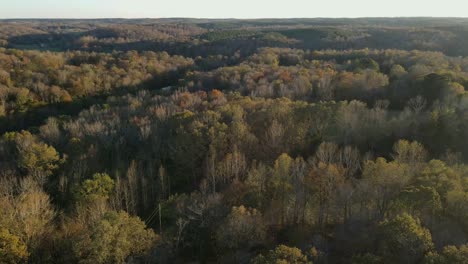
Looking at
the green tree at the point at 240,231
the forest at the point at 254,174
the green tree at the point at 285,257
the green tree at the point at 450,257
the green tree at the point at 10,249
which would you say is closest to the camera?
the green tree at the point at 450,257

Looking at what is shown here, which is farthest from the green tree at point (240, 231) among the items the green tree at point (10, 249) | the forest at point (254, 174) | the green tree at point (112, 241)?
the green tree at point (10, 249)

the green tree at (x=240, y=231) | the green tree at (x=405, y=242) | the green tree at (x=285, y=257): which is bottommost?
the green tree at (x=240, y=231)

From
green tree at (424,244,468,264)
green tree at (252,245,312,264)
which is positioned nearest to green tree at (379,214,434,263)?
green tree at (424,244,468,264)

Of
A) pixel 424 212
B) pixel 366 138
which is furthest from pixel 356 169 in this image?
pixel 424 212

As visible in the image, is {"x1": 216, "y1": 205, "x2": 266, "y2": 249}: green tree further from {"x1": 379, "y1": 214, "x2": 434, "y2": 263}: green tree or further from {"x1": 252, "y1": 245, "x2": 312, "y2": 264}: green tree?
{"x1": 379, "y1": 214, "x2": 434, "y2": 263}: green tree

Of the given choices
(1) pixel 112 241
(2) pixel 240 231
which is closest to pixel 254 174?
(2) pixel 240 231

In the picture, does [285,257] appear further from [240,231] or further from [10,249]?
[10,249]

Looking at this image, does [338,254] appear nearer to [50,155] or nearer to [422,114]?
[422,114]

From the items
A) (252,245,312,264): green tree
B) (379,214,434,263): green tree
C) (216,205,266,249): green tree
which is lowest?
(216,205,266,249): green tree

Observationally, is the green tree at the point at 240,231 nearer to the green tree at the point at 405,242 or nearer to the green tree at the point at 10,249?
the green tree at the point at 405,242
